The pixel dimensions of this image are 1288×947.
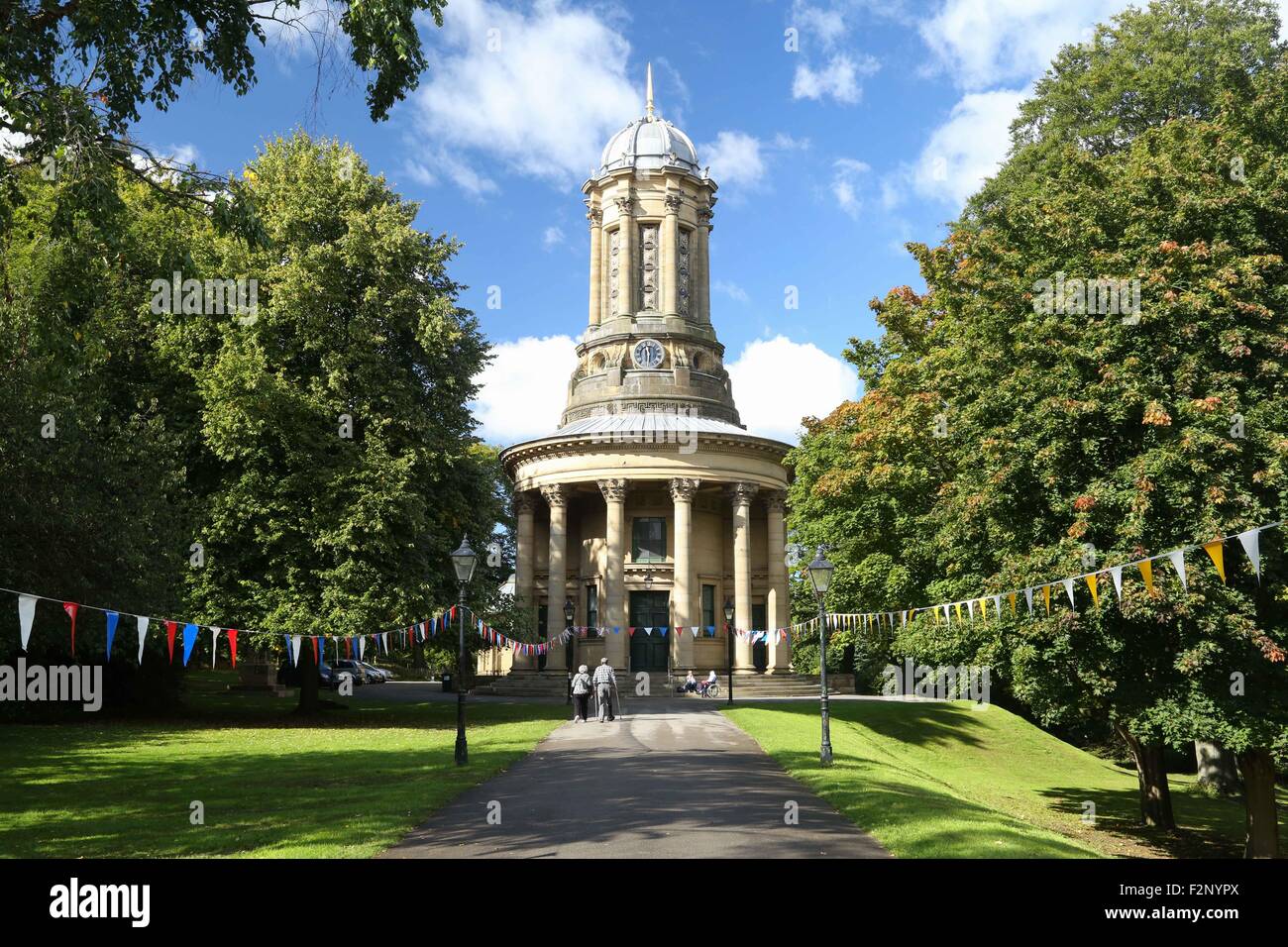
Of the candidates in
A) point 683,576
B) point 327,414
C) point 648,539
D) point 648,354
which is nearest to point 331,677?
point 648,539

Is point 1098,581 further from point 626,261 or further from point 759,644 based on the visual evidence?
point 626,261

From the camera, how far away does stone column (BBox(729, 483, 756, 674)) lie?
47656 millimetres

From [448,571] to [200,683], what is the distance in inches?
1108

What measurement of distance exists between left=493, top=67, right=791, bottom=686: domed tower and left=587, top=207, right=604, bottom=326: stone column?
2.9 inches

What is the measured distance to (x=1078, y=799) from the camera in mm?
28391

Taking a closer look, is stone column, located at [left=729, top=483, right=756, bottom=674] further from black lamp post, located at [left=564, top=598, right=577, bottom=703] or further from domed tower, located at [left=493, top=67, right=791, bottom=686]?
black lamp post, located at [left=564, top=598, right=577, bottom=703]

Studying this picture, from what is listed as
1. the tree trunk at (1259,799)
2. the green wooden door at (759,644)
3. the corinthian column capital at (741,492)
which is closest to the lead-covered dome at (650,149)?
the corinthian column capital at (741,492)

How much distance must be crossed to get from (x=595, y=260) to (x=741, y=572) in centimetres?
2150

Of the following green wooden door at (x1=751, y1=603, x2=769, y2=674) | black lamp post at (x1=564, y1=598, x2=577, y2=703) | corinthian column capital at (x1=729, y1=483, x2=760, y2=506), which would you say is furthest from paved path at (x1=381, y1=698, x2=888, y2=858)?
green wooden door at (x1=751, y1=603, x2=769, y2=674)

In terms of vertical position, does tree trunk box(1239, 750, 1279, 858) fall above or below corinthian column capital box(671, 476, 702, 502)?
below

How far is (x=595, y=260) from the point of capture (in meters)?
57.4

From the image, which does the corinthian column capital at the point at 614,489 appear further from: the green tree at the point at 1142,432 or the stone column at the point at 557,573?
the green tree at the point at 1142,432

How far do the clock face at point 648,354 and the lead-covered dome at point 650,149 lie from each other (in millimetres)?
11355
